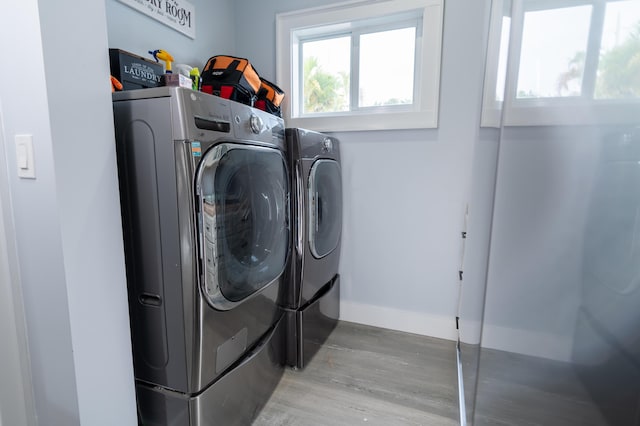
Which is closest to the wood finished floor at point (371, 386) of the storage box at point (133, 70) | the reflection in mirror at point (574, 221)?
the reflection in mirror at point (574, 221)

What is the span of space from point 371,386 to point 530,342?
118 centimetres

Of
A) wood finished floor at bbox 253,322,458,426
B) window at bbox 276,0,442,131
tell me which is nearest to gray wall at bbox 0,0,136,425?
wood finished floor at bbox 253,322,458,426

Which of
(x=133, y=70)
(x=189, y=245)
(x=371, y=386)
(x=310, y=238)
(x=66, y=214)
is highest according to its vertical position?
(x=133, y=70)

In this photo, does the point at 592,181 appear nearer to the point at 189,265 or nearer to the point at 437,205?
the point at 189,265

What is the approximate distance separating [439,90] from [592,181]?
1.67 metres

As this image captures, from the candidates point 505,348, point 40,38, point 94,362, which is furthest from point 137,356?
point 505,348

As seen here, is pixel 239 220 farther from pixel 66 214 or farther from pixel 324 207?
pixel 324 207

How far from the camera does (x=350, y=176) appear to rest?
219 cm

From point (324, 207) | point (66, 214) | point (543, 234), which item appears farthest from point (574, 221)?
point (324, 207)

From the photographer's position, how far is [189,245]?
36.4 inches

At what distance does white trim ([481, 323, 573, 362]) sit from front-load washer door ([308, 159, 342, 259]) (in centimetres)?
101

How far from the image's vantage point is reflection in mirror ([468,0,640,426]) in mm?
394

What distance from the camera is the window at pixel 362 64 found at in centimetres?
194

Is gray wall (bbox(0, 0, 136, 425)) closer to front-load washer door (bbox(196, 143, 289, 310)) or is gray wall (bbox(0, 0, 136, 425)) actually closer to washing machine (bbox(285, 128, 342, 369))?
front-load washer door (bbox(196, 143, 289, 310))
